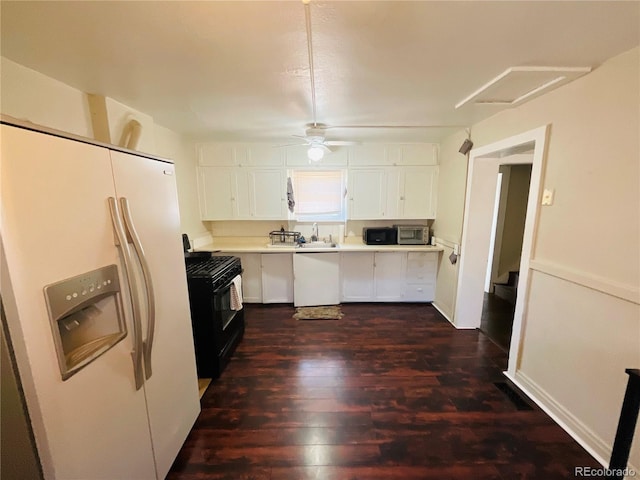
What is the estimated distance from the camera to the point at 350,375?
2.28 metres

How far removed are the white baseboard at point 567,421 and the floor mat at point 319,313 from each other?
1.95m

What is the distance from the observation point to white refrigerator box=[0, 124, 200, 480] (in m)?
0.75

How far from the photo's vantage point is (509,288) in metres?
4.02

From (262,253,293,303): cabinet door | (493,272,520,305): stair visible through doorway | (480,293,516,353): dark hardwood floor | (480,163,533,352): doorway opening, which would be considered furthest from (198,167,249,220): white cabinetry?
(493,272,520,305): stair visible through doorway

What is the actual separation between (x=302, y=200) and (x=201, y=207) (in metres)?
1.49

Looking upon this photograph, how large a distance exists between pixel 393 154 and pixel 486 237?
1.64m

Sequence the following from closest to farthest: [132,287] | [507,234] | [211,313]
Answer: [132,287]
[211,313]
[507,234]

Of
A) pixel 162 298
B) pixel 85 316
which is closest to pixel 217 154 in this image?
pixel 162 298

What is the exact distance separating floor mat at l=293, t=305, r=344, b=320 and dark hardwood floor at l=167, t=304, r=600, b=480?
0.53 m

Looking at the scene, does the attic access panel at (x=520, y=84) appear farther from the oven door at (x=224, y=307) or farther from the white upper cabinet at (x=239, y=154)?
the oven door at (x=224, y=307)

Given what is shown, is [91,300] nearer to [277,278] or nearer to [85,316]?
[85,316]

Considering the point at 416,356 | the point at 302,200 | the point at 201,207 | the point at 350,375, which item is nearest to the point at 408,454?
the point at 350,375

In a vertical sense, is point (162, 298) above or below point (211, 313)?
above

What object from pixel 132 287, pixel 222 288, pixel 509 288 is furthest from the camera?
pixel 509 288
